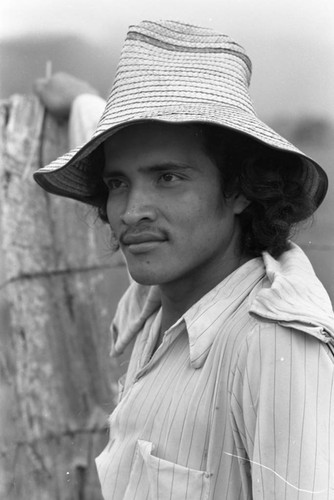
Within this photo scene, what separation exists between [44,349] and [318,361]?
5.42 ft

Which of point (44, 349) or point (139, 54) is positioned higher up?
point (139, 54)

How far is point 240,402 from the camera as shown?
3.41 feet

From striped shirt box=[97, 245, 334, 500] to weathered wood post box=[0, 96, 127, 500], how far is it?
1.23 metres

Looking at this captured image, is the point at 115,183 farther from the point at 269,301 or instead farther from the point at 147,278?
the point at 269,301

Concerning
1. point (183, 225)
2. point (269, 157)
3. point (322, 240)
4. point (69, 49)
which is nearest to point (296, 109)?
point (322, 240)

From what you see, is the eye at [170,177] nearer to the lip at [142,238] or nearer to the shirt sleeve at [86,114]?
the lip at [142,238]

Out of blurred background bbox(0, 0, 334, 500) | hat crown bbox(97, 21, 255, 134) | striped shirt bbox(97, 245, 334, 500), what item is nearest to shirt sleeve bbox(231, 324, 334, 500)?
striped shirt bbox(97, 245, 334, 500)

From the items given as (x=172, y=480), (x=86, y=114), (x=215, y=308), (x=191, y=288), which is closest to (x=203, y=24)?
(x=86, y=114)

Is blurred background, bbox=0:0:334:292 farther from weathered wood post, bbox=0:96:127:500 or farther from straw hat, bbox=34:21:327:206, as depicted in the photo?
straw hat, bbox=34:21:327:206

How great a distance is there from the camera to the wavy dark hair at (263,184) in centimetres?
130

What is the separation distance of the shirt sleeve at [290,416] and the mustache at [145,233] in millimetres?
293

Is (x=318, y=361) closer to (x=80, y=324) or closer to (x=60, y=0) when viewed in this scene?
(x=80, y=324)

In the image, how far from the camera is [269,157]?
1.33 meters

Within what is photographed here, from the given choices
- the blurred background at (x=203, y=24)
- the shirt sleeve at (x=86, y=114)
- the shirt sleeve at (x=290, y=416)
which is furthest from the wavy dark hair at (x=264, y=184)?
the shirt sleeve at (x=86, y=114)
